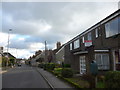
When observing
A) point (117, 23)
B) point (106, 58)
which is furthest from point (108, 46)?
point (117, 23)

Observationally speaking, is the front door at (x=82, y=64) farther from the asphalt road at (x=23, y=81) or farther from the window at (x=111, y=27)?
the asphalt road at (x=23, y=81)

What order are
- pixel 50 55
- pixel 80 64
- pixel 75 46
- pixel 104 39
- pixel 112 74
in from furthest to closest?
pixel 50 55 < pixel 75 46 < pixel 80 64 < pixel 104 39 < pixel 112 74

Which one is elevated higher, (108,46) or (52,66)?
(108,46)

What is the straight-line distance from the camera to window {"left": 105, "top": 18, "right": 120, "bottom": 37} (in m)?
19.8

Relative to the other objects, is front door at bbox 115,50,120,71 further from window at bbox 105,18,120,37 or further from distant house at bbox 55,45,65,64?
distant house at bbox 55,45,65,64

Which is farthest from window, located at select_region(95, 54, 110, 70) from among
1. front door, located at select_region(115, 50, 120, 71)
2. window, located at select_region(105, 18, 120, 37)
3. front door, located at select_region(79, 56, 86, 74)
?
front door, located at select_region(79, 56, 86, 74)

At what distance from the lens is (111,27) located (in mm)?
20734

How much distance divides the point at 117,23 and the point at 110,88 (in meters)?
10.6

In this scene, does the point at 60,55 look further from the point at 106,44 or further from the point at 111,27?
the point at 111,27

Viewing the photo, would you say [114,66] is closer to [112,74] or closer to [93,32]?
[93,32]

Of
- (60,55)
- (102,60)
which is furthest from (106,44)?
(60,55)

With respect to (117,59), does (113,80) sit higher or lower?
lower

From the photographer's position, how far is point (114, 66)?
67.7 ft

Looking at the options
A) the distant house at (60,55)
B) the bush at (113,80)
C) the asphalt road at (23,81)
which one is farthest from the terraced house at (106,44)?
the distant house at (60,55)
